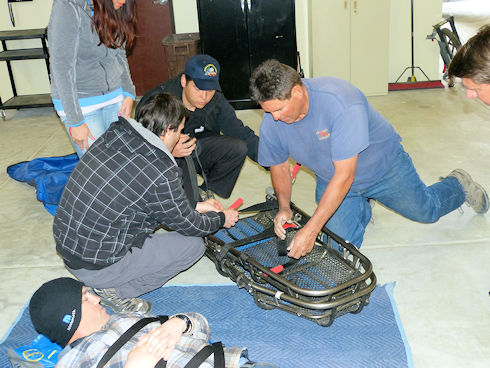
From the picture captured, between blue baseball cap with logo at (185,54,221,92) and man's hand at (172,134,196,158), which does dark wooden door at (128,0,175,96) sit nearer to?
blue baseball cap with logo at (185,54,221,92)

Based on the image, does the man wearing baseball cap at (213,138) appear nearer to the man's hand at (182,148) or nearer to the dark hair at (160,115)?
the man's hand at (182,148)

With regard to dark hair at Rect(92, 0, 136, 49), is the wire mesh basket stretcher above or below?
below

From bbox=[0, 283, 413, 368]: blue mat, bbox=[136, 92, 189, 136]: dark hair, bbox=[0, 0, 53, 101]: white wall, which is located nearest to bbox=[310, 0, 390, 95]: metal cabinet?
bbox=[0, 0, 53, 101]: white wall

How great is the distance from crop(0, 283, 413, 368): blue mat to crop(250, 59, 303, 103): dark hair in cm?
119

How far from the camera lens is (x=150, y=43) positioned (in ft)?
23.1

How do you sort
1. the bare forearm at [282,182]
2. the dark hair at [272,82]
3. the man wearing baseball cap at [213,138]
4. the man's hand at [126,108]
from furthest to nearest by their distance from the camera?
the man wearing baseball cap at [213,138], the man's hand at [126,108], the bare forearm at [282,182], the dark hair at [272,82]

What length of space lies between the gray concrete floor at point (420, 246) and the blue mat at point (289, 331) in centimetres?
9

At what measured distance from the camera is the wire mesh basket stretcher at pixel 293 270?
2.73m

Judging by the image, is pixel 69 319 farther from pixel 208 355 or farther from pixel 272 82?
pixel 272 82

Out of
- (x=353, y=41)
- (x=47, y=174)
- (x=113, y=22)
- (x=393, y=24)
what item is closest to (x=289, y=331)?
(x=113, y=22)

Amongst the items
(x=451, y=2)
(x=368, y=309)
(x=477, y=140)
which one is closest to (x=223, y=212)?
(x=368, y=309)

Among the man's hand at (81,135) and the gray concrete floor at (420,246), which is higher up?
the man's hand at (81,135)

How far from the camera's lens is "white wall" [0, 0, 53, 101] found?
6.92 meters

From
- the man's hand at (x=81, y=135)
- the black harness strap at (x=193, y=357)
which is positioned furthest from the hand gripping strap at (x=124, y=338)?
the man's hand at (x=81, y=135)
